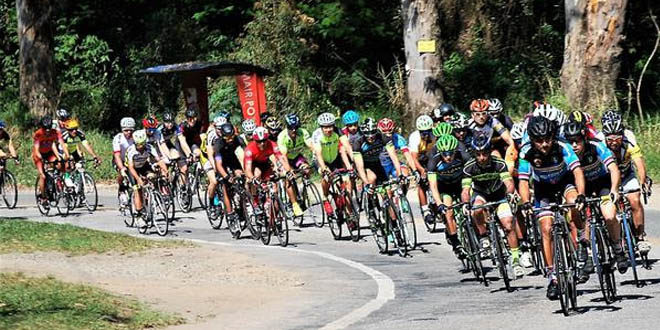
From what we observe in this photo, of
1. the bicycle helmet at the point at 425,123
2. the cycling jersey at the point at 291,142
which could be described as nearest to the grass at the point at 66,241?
the cycling jersey at the point at 291,142

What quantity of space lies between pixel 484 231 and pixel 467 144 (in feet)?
8.50

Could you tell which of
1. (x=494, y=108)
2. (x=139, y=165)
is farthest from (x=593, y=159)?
(x=139, y=165)

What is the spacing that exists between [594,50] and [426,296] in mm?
16003

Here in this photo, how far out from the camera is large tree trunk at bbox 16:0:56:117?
38.7 m

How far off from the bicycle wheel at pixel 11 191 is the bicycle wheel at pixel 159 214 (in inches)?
277

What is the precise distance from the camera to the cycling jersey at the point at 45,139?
27.3 metres

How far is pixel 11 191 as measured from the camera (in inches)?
1217

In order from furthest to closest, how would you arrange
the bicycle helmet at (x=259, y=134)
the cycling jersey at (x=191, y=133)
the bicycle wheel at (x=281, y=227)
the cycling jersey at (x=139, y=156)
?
the cycling jersey at (x=191, y=133) → the cycling jersey at (x=139, y=156) → the bicycle helmet at (x=259, y=134) → the bicycle wheel at (x=281, y=227)

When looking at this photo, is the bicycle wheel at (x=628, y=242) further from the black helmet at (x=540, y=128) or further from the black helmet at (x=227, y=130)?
the black helmet at (x=227, y=130)

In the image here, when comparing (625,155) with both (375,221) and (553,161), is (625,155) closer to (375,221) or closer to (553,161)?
(553,161)

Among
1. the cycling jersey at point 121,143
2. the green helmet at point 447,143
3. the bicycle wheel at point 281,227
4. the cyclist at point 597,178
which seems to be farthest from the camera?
the cycling jersey at point 121,143

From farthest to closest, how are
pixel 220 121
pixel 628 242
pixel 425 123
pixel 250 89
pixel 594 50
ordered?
pixel 250 89
pixel 594 50
pixel 220 121
pixel 425 123
pixel 628 242

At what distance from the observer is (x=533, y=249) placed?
15.4m

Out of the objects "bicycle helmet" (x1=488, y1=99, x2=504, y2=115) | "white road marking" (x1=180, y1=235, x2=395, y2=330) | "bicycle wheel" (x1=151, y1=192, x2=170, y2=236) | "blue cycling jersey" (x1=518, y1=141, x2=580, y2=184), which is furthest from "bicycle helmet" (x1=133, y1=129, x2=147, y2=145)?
"blue cycling jersey" (x1=518, y1=141, x2=580, y2=184)
